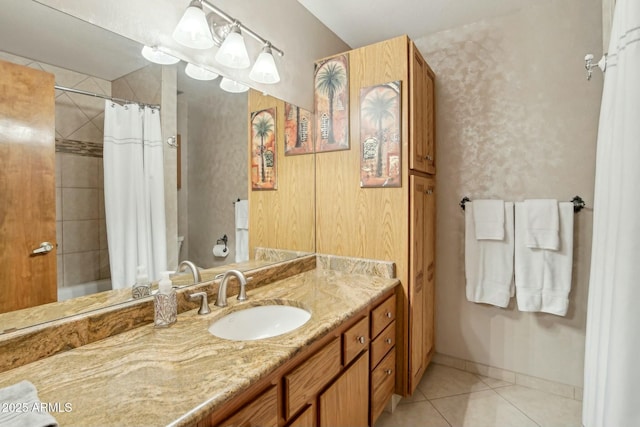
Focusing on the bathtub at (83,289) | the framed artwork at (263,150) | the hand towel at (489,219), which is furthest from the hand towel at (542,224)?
the bathtub at (83,289)

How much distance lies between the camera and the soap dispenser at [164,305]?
1.06 metres

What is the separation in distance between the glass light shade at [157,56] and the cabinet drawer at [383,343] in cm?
157

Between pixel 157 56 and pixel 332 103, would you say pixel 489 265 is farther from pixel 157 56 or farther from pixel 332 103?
pixel 157 56

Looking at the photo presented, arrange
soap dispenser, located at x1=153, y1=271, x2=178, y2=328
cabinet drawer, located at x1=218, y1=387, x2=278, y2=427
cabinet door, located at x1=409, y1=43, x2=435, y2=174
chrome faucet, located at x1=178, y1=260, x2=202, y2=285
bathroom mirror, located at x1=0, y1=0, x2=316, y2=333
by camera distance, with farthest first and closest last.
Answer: cabinet door, located at x1=409, y1=43, x2=435, y2=174 < chrome faucet, located at x1=178, y1=260, x2=202, y2=285 < soap dispenser, located at x1=153, y1=271, x2=178, y2=328 < bathroom mirror, located at x1=0, y1=0, x2=316, y2=333 < cabinet drawer, located at x1=218, y1=387, x2=278, y2=427

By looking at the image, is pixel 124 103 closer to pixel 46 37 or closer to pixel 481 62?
pixel 46 37

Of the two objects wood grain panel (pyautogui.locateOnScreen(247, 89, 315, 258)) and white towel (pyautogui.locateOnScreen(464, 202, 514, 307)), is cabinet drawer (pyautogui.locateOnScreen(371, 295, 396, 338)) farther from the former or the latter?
white towel (pyautogui.locateOnScreen(464, 202, 514, 307))

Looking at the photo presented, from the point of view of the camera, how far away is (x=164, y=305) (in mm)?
1062

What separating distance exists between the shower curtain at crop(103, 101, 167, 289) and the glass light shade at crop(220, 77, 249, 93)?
425 mm

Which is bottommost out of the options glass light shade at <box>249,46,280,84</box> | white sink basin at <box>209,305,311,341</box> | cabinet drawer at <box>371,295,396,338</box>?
cabinet drawer at <box>371,295,396,338</box>

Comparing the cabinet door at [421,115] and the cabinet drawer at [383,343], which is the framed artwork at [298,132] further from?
the cabinet drawer at [383,343]

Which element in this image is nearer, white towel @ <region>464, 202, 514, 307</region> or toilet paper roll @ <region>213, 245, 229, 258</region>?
toilet paper roll @ <region>213, 245, 229, 258</region>

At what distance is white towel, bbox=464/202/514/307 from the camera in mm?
1997

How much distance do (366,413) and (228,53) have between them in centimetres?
184

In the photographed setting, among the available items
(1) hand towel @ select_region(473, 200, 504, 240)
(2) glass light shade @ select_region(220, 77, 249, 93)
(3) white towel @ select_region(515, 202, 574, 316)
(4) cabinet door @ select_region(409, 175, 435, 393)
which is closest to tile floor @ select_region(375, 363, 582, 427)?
(4) cabinet door @ select_region(409, 175, 435, 393)
